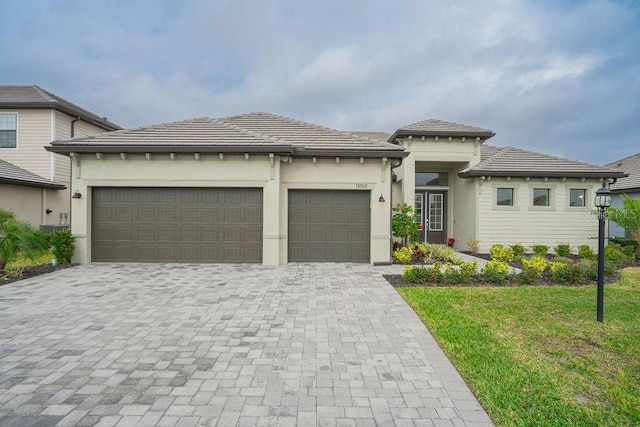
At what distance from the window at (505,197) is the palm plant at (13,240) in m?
16.7

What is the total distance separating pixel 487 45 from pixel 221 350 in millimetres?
24560

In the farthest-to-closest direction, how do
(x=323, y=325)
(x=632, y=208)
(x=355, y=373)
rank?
1. (x=632, y=208)
2. (x=323, y=325)
3. (x=355, y=373)

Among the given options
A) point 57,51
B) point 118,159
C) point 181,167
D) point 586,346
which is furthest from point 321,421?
point 57,51

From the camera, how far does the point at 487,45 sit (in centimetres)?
2019

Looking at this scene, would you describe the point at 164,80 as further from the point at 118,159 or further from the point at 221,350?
the point at 221,350

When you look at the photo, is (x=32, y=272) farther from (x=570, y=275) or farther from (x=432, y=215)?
(x=432, y=215)

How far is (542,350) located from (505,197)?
10926 millimetres

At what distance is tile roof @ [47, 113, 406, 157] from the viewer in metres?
9.33

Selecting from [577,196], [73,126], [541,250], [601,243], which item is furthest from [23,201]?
[577,196]

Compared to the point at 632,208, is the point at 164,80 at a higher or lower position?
higher

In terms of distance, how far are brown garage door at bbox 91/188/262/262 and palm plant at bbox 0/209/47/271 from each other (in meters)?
1.80

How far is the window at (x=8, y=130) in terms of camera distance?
14.6m

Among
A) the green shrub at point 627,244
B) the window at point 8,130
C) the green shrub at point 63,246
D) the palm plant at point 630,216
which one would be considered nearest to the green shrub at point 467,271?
the palm plant at point 630,216

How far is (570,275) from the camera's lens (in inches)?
309
